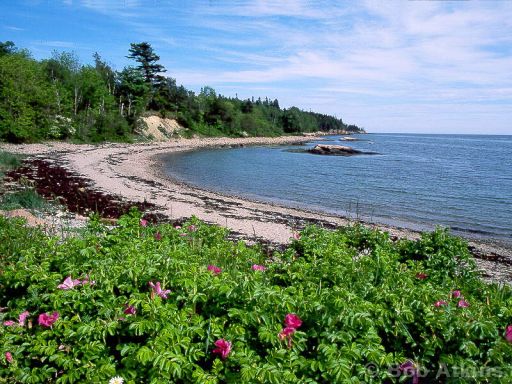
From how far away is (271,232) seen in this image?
50.6 feet

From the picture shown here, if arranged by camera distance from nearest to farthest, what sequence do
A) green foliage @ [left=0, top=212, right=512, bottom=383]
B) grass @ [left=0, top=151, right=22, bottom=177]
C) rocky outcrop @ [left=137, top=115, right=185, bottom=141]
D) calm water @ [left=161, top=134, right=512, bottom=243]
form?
green foliage @ [left=0, top=212, right=512, bottom=383]
calm water @ [left=161, top=134, right=512, bottom=243]
grass @ [left=0, top=151, right=22, bottom=177]
rocky outcrop @ [left=137, top=115, right=185, bottom=141]

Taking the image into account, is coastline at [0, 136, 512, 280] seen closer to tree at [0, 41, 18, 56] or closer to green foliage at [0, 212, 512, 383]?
green foliage at [0, 212, 512, 383]

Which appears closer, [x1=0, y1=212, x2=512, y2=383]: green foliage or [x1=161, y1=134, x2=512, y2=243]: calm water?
[x1=0, y1=212, x2=512, y2=383]: green foliage

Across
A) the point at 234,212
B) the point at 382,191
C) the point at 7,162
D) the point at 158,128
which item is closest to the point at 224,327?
the point at 234,212

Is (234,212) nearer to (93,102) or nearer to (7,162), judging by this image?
(7,162)

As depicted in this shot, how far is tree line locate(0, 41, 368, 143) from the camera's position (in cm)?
4359

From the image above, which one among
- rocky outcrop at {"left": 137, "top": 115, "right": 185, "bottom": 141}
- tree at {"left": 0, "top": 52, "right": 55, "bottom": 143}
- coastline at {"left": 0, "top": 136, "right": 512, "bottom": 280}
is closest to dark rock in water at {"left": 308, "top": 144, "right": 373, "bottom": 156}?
rocky outcrop at {"left": 137, "top": 115, "right": 185, "bottom": 141}

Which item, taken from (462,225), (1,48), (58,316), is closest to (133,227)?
(58,316)

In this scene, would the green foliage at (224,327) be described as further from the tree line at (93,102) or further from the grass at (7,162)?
the tree line at (93,102)

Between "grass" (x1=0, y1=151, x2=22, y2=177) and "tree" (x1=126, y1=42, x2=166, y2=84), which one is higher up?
"tree" (x1=126, y1=42, x2=166, y2=84)

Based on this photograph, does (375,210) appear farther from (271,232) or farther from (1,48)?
(1,48)

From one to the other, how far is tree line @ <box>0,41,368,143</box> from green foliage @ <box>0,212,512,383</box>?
46567mm

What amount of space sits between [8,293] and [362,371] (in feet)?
11.9

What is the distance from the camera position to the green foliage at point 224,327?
2.96 m
